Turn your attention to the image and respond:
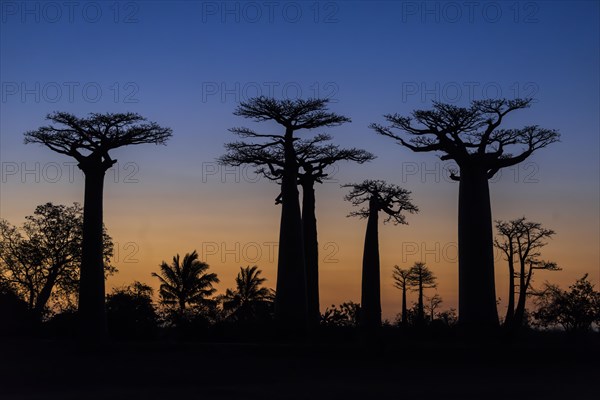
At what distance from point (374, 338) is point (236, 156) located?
29.3 feet

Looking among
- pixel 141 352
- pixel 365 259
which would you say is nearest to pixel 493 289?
pixel 365 259

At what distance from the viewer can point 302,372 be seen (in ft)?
64.8

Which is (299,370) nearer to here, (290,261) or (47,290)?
(290,261)

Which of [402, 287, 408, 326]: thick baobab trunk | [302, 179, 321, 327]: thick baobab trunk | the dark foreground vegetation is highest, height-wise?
[302, 179, 321, 327]: thick baobab trunk

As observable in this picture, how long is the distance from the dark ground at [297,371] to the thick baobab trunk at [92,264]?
1311 mm

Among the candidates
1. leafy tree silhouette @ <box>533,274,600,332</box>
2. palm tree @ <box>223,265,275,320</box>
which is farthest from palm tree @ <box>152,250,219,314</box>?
leafy tree silhouette @ <box>533,274,600,332</box>

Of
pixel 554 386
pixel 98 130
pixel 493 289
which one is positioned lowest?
pixel 554 386

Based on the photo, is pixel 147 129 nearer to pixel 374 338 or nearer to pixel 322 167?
pixel 322 167

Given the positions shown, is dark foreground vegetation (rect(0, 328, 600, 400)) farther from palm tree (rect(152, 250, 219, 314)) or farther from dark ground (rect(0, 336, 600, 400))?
palm tree (rect(152, 250, 219, 314))

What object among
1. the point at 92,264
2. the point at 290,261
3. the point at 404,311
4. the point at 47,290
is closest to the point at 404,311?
the point at 404,311

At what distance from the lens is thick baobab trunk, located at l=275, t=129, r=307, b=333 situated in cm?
2729

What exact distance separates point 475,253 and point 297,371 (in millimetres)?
8959

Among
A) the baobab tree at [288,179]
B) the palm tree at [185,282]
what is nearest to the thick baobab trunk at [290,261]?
the baobab tree at [288,179]

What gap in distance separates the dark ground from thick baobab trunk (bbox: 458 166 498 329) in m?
1.50
